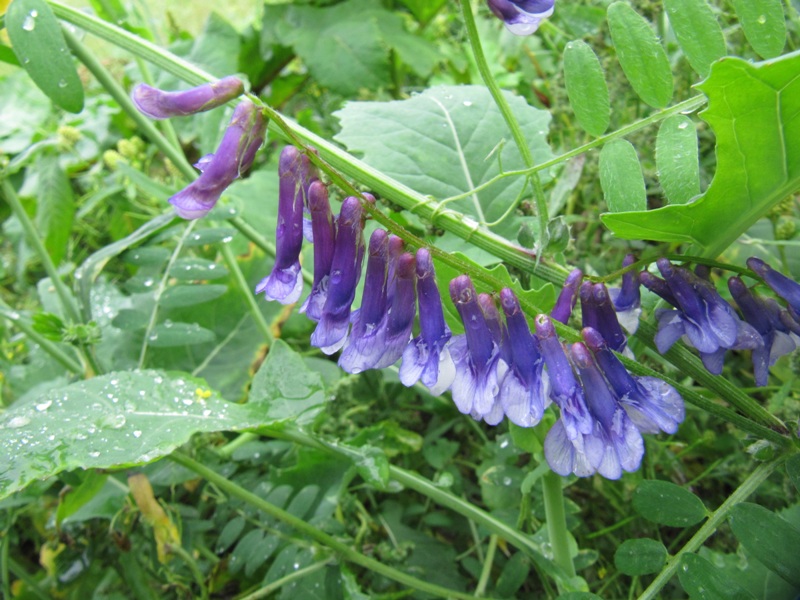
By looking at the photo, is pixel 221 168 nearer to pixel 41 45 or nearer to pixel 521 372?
pixel 521 372

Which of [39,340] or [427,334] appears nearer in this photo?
[427,334]

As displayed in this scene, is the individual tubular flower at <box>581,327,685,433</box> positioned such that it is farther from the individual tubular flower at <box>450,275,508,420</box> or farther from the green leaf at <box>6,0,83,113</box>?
the green leaf at <box>6,0,83,113</box>

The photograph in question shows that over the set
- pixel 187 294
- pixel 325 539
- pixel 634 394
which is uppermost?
pixel 634 394

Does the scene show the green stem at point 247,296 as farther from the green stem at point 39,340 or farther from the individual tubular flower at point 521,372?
the individual tubular flower at point 521,372

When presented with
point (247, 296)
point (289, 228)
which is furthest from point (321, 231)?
point (247, 296)

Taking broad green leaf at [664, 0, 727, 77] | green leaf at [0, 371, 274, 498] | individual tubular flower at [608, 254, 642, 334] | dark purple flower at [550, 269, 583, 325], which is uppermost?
broad green leaf at [664, 0, 727, 77]

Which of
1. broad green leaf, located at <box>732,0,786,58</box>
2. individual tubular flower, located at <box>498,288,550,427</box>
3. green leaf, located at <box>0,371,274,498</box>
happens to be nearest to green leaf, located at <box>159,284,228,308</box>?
green leaf, located at <box>0,371,274,498</box>
